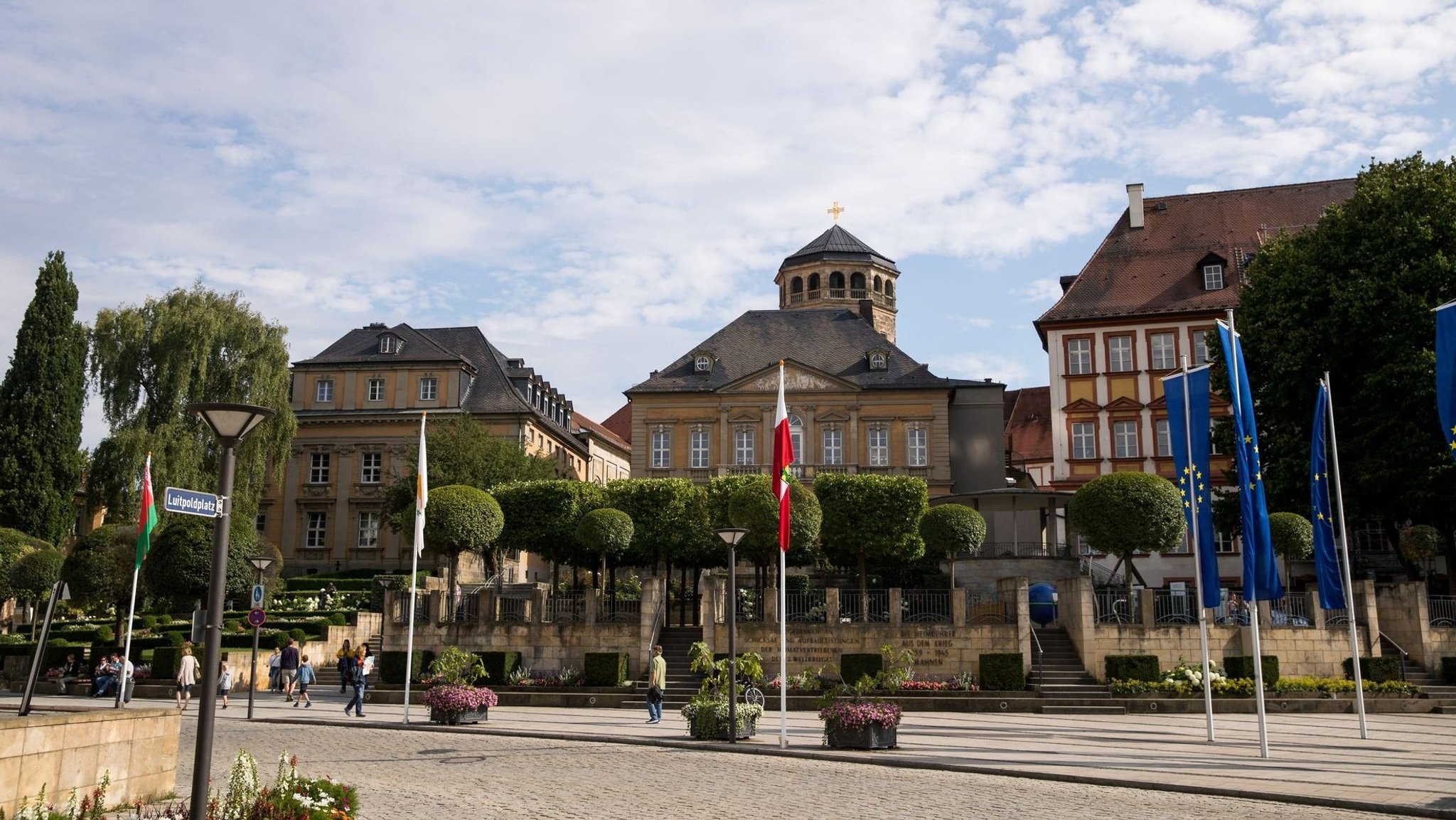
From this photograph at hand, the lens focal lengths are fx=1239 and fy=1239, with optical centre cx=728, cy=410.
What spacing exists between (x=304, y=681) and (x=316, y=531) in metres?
40.0

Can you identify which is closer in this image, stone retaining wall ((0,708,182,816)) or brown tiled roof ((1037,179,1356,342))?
stone retaining wall ((0,708,182,816))

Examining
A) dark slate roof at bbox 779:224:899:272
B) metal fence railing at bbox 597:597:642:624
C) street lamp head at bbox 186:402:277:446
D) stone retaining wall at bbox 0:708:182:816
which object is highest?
dark slate roof at bbox 779:224:899:272

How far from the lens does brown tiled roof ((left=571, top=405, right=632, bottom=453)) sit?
88.3m

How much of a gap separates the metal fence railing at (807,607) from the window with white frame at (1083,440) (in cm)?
1975

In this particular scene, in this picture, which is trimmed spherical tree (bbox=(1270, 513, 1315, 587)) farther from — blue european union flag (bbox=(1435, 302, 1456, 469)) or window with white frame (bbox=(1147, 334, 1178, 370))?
window with white frame (bbox=(1147, 334, 1178, 370))

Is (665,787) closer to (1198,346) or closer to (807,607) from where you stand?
(807,607)

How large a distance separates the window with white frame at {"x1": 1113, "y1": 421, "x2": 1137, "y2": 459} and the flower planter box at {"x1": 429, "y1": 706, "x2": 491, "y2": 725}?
114 feet

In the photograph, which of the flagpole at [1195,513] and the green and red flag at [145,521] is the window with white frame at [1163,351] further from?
the green and red flag at [145,521]

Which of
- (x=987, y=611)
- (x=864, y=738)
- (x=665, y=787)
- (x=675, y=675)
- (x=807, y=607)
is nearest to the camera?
(x=665, y=787)

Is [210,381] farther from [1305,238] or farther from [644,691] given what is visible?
[1305,238]

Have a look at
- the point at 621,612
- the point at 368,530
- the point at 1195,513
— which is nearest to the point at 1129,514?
the point at 1195,513

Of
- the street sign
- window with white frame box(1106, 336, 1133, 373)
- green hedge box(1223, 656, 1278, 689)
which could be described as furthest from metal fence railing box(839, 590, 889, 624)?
window with white frame box(1106, 336, 1133, 373)

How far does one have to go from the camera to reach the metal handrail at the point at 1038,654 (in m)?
29.3

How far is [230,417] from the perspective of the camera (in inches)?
396
